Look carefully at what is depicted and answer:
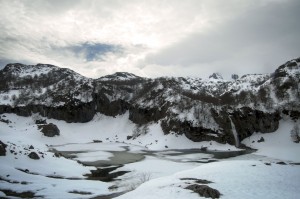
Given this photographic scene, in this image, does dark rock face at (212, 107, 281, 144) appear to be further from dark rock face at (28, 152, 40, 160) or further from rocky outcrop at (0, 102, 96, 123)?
dark rock face at (28, 152, 40, 160)

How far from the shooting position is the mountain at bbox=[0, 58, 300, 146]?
8881 cm

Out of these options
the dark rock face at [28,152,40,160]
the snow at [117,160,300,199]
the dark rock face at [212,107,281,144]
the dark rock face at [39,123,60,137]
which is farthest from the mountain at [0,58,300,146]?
the dark rock face at [28,152,40,160]

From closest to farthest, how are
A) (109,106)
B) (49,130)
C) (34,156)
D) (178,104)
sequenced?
(34,156)
(49,130)
(178,104)
(109,106)

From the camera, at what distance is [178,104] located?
103 m

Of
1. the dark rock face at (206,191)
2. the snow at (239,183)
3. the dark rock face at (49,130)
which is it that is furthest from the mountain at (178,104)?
the dark rock face at (206,191)

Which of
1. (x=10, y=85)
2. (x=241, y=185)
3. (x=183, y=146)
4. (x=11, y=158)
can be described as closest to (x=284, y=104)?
(x=183, y=146)

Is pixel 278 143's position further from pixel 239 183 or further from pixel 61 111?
pixel 61 111

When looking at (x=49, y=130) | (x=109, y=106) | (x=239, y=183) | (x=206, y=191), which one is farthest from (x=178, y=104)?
(x=206, y=191)

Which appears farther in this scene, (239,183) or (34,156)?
(34,156)

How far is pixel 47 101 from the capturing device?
4823 inches

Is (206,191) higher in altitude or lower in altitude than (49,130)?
lower

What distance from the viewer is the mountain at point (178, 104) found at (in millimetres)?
88812

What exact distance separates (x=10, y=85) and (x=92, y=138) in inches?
3890

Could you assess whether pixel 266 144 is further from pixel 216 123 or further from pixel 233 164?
pixel 233 164
